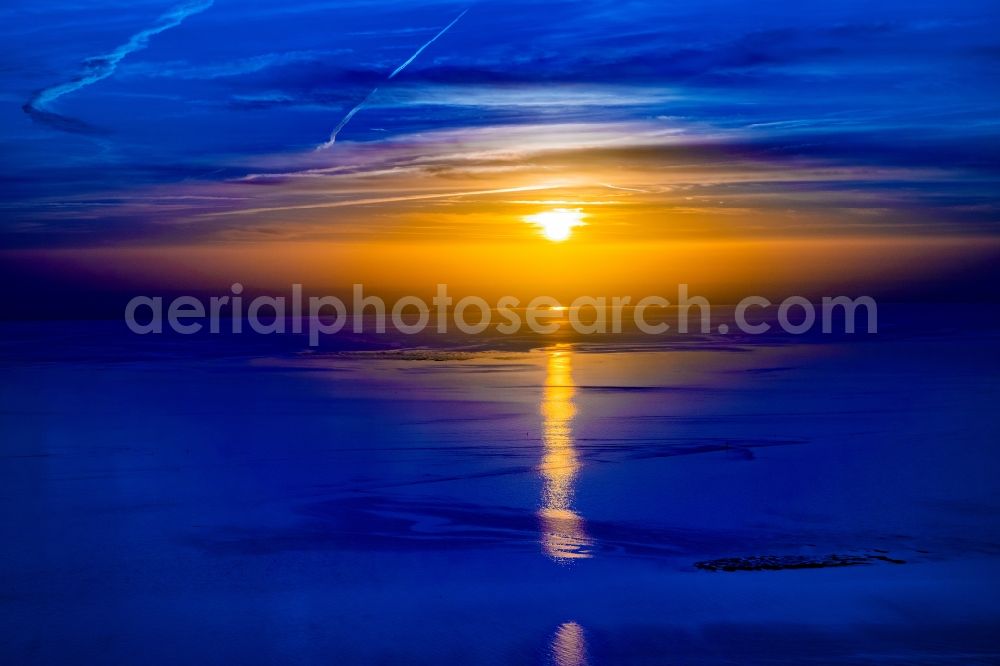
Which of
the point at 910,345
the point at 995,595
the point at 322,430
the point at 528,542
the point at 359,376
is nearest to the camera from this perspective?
the point at 995,595

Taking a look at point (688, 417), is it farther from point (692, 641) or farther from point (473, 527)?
point (692, 641)

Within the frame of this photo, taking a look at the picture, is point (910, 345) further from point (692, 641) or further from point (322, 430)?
point (692, 641)

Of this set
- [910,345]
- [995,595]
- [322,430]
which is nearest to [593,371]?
[322,430]

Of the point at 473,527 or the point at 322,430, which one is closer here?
the point at 473,527

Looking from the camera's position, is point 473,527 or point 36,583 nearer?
point 36,583

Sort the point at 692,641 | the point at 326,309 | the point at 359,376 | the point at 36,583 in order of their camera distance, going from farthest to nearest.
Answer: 1. the point at 326,309
2. the point at 359,376
3. the point at 36,583
4. the point at 692,641

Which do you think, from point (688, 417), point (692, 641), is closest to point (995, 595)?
point (692, 641)
